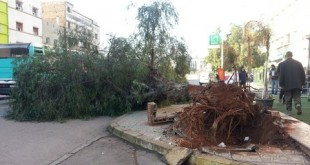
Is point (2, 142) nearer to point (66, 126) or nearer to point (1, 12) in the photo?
point (66, 126)

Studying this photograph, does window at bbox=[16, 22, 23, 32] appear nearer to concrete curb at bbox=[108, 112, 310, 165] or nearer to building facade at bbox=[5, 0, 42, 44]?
building facade at bbox=[5, 0, 42, 44]

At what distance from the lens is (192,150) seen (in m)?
5.26

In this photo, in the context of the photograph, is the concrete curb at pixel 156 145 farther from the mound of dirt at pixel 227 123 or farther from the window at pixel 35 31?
the window at pixel 35 31

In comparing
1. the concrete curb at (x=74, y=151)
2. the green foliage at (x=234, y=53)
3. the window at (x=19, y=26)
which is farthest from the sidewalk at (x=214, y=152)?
the green foliage at (x=234, y=53)

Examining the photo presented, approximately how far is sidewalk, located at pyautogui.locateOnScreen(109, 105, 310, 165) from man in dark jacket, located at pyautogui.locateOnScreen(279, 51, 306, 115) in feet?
7.48

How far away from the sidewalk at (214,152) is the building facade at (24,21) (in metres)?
26.2

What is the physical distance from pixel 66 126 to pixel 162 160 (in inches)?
161

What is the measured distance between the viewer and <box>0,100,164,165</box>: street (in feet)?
18.4

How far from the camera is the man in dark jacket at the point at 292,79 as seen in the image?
9156 millimetres

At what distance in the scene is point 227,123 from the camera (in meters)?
6.06

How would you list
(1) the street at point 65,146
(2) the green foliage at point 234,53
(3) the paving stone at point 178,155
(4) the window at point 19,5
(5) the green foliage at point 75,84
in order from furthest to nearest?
(2) the green foliage at point 234,53 < (4) the window at point 19,5 < (5) the green foliage at point 75,84 < (1) the street at point 65,146 < (3) the paving stone at point 178,155

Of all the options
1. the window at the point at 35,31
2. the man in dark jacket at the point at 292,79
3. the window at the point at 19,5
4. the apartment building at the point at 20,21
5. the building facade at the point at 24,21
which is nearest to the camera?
the man in dark jacket at the point at 292,79

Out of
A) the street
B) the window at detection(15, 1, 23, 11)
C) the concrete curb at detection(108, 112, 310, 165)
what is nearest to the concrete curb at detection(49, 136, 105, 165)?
the street

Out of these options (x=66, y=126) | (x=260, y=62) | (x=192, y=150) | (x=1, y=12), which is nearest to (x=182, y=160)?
(x=192, y=150)
